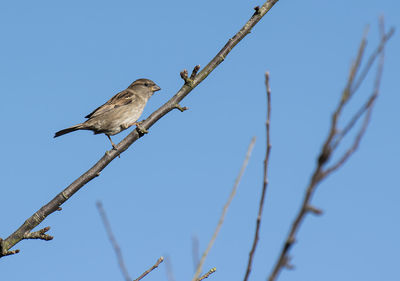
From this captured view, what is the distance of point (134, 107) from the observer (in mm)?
10641

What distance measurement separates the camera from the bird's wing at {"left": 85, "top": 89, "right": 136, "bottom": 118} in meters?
10.5

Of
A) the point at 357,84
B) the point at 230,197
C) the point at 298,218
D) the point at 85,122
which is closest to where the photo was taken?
the point at 298,218

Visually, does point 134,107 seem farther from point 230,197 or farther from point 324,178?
point 324,178

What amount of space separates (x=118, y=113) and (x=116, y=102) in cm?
60

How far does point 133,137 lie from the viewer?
17.3ft

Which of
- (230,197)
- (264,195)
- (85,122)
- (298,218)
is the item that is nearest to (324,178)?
(298,218)

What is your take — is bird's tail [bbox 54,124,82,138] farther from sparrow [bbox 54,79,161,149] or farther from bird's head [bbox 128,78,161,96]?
bird's head [bbox 128,78,161,96]

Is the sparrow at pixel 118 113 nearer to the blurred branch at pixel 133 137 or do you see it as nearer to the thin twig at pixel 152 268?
the blurred branch at pixel 133 137

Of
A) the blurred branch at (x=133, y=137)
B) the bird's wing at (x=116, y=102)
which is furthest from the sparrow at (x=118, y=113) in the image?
the blurred branch at (x=133, y=137)

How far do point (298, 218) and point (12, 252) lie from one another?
376cm

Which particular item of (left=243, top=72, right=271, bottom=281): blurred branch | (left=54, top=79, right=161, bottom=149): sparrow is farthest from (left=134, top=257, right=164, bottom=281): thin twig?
(left=54, top=79, right=161, bottom=149): sparrow

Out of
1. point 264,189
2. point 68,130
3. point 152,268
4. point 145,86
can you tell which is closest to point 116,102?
point 145,86

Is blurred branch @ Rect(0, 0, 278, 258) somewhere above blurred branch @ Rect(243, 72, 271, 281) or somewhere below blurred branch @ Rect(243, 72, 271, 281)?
above

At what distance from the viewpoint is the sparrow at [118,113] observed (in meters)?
10.0
